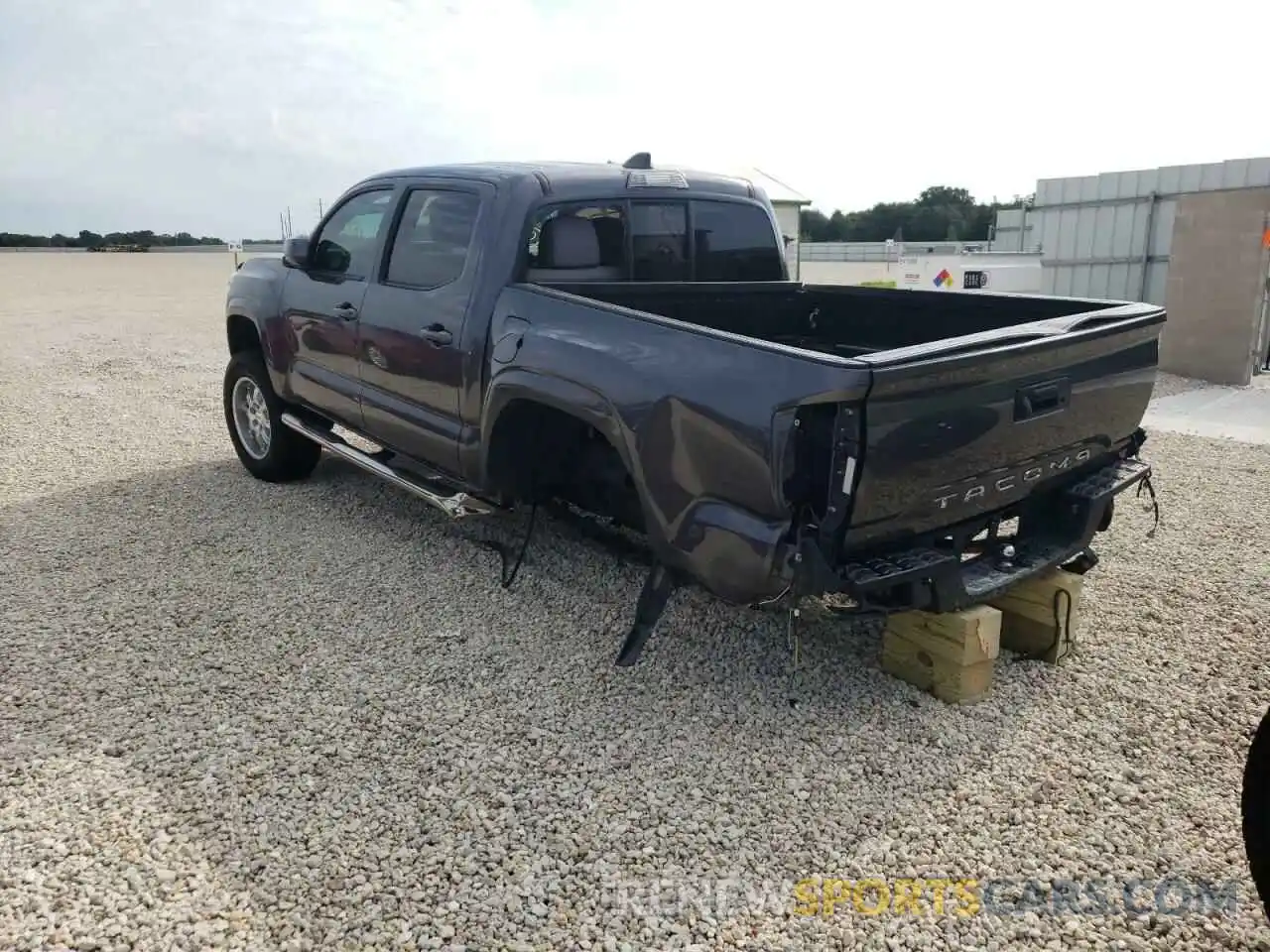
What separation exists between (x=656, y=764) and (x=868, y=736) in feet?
2.55

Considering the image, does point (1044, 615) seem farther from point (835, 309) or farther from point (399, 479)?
point (399, 479)

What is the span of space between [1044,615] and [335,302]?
12.9ft

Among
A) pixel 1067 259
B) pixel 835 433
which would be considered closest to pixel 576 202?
pixel 835 433

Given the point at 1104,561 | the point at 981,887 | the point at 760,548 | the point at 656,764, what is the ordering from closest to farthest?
1. the point at 981,887
2. the point at 760,548
3. the point at 656,764
4. the point at 1104,561

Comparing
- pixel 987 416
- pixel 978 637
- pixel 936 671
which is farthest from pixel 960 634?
pixel 987 416

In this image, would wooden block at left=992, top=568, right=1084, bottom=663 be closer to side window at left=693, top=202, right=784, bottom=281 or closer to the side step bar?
side window at left=693, top=202, right=784, bottom=281

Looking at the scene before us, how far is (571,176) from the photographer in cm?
466

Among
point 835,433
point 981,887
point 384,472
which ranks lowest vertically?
point 981,887

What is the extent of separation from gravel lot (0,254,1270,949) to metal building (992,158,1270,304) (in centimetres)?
843

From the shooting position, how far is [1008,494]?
3.49 meters

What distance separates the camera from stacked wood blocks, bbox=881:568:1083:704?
3604mm

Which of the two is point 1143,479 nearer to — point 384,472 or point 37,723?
point 384,472

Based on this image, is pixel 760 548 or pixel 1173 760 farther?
pixel 1173 760

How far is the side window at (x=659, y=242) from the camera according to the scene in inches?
192
